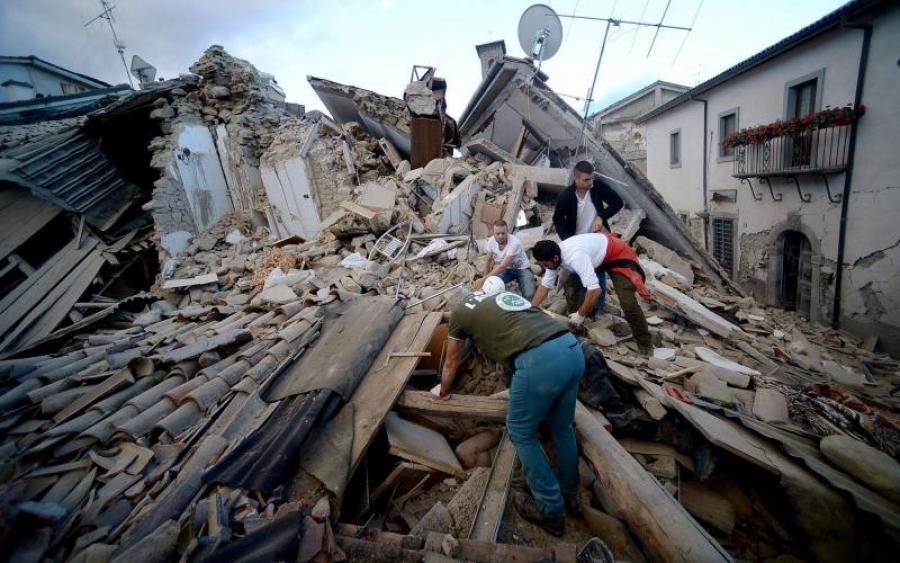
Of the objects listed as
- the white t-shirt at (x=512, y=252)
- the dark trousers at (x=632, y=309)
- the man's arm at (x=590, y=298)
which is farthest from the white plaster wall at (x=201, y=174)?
the dark trousers at (x=632, y=309)

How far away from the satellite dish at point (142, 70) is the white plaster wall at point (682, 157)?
18411 millimetres

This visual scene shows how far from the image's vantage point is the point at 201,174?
855 cm

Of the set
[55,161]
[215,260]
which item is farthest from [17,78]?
[215,260]

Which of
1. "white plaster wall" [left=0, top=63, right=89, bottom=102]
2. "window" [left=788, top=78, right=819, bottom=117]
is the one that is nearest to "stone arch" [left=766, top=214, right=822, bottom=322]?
"window" [left=788, top=78, right=819, bottom=117]

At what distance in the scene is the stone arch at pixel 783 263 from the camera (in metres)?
8.12

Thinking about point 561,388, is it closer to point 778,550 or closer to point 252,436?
point 778,550

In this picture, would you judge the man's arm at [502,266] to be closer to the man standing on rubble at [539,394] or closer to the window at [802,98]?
the man standing on rubble at [539,394]

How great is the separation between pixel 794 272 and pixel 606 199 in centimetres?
877

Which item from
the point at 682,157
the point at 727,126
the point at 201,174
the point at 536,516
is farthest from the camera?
the point at 682,157

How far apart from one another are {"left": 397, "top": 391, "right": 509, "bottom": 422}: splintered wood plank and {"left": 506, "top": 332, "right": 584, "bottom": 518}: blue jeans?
338 millimetres

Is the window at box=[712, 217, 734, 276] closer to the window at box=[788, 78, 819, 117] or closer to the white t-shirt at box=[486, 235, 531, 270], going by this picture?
the window at box=[788, 78, 819, 117]

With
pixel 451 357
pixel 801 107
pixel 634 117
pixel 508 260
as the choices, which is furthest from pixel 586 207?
pixel 634 117

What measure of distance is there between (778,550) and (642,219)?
18.3 ft

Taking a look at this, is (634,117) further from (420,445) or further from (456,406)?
(420,445)
